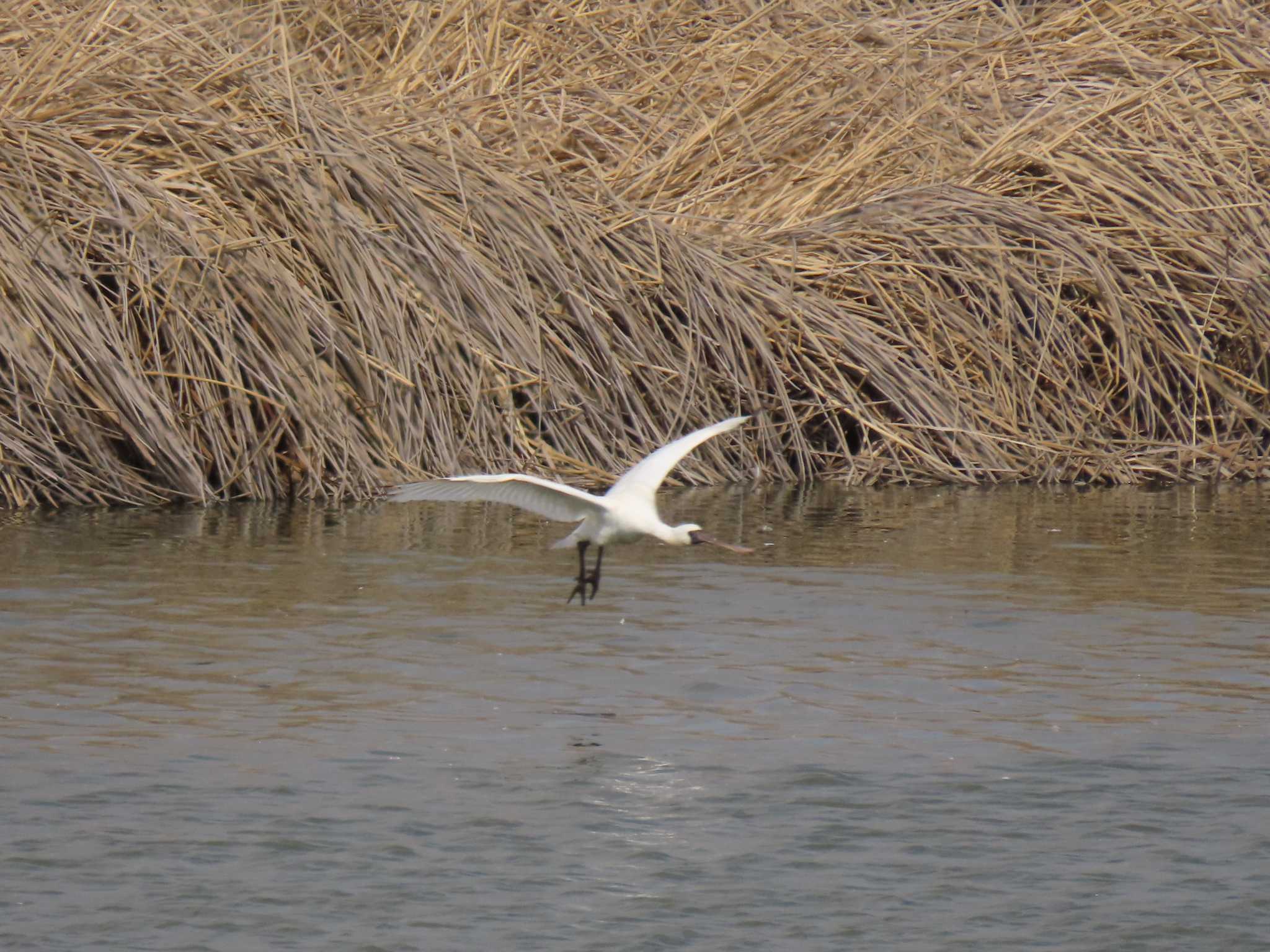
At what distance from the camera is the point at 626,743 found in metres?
5.75

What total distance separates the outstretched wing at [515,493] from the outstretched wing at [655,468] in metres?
0.12

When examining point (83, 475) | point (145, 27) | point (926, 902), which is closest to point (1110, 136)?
point (145, 27)

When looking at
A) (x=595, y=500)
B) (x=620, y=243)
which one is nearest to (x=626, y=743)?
(x=595, y=500)

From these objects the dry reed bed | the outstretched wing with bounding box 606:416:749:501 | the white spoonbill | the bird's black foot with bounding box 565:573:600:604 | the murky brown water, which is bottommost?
the murky brown water

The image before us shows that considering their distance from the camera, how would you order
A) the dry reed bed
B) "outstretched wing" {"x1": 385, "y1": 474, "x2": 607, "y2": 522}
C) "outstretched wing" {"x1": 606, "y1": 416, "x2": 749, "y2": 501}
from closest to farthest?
"outstretched wing" {"x1": 385, "y1": 474, "x2": 607, "y2": 522}, "outstretched wing" {"x1": 606, "y1": 416, "x2": 749, "y2": 501}, the dry reed bed

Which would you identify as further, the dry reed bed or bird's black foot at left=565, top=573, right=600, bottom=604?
the dry reed bed

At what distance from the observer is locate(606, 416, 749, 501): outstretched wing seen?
6879 millimetres

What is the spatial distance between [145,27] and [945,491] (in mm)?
4621

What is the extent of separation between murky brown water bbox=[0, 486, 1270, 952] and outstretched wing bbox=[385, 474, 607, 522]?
436mm

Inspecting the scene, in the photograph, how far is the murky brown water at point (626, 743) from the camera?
178 inches

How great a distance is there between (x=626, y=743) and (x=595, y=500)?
117cm

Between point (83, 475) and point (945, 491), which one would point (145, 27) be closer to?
point (83, 475)

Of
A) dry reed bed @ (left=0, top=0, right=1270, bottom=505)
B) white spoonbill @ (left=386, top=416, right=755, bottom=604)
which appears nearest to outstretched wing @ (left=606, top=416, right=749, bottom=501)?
white spoonbill @ (left=386, top=416, right=755, bottom=604)

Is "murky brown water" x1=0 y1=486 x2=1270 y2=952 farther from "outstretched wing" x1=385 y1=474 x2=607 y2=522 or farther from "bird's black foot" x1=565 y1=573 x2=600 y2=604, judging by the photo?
"outstretched wing" x1=385 y1=474 x2=607 y2=522
